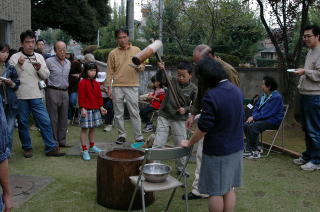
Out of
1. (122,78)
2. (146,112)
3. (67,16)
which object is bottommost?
(146,112)

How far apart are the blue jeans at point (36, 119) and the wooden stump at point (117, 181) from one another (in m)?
2.20

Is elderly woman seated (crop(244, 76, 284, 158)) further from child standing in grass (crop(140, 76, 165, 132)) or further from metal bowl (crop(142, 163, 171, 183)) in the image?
metal bowl (crop(142, 163, 171, 183))

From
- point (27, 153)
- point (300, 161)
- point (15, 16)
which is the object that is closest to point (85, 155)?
point (27, 153)

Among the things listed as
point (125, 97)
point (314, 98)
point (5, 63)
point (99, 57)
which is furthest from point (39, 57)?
point (99, 57)

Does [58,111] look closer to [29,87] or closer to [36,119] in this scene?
[36,119]

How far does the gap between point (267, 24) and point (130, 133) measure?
13.9 ft

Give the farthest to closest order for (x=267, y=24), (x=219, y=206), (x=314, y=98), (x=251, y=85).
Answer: (x=251, y=85) → (x=267, y=24) → (x=314, y=98) → (x=219, y=206)

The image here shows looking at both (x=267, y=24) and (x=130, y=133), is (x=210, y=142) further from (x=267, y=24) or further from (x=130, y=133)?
(x=267, y=24)

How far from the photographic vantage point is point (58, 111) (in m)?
6.86

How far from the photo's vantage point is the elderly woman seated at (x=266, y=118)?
668 cm

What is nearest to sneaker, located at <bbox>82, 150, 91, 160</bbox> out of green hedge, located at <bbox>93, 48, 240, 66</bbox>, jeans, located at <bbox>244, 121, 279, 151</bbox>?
jeans, located at <bbox>244, 121, 279, 151</bbox>

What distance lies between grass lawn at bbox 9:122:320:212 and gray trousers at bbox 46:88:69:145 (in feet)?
1.35

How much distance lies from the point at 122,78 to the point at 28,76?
66.1 inches

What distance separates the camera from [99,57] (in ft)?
56.3
